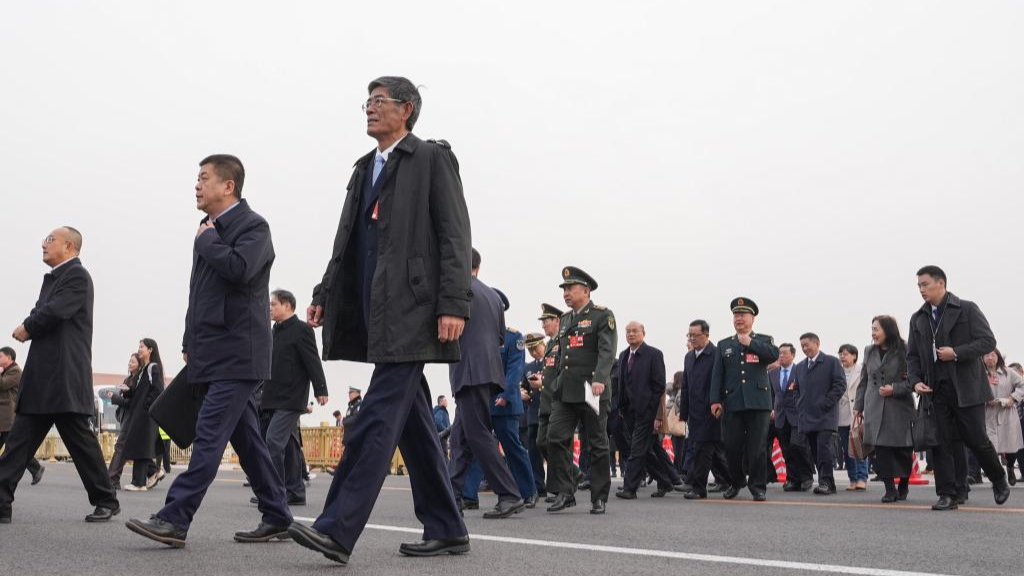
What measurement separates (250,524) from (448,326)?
329 centimetres

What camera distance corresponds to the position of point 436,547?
5.04 meters

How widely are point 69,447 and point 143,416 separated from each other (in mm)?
5632

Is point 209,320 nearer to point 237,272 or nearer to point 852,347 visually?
point 237,272

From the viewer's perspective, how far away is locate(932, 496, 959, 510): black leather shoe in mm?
9000

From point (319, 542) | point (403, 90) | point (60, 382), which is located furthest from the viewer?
point (60, 382)

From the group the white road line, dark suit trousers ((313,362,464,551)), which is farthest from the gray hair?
the white road line

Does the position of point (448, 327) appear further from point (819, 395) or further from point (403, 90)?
point (819, 395)

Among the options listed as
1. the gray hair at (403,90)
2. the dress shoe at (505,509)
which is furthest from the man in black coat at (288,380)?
the gray hair at (403,90)

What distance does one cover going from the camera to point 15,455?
7230 mm

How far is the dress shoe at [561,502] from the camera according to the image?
924cm

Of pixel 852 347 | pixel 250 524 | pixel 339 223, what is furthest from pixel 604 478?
pixel 852 347

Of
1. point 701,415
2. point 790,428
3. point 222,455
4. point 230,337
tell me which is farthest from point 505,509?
point 790,428

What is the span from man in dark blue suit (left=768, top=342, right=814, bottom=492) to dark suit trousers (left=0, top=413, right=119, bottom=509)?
8720mm

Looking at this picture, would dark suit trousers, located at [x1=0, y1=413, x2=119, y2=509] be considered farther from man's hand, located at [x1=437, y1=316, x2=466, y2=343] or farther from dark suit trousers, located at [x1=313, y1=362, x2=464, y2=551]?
man's hand, located at [x1=437, y1=316, x2=466, y2=343]
